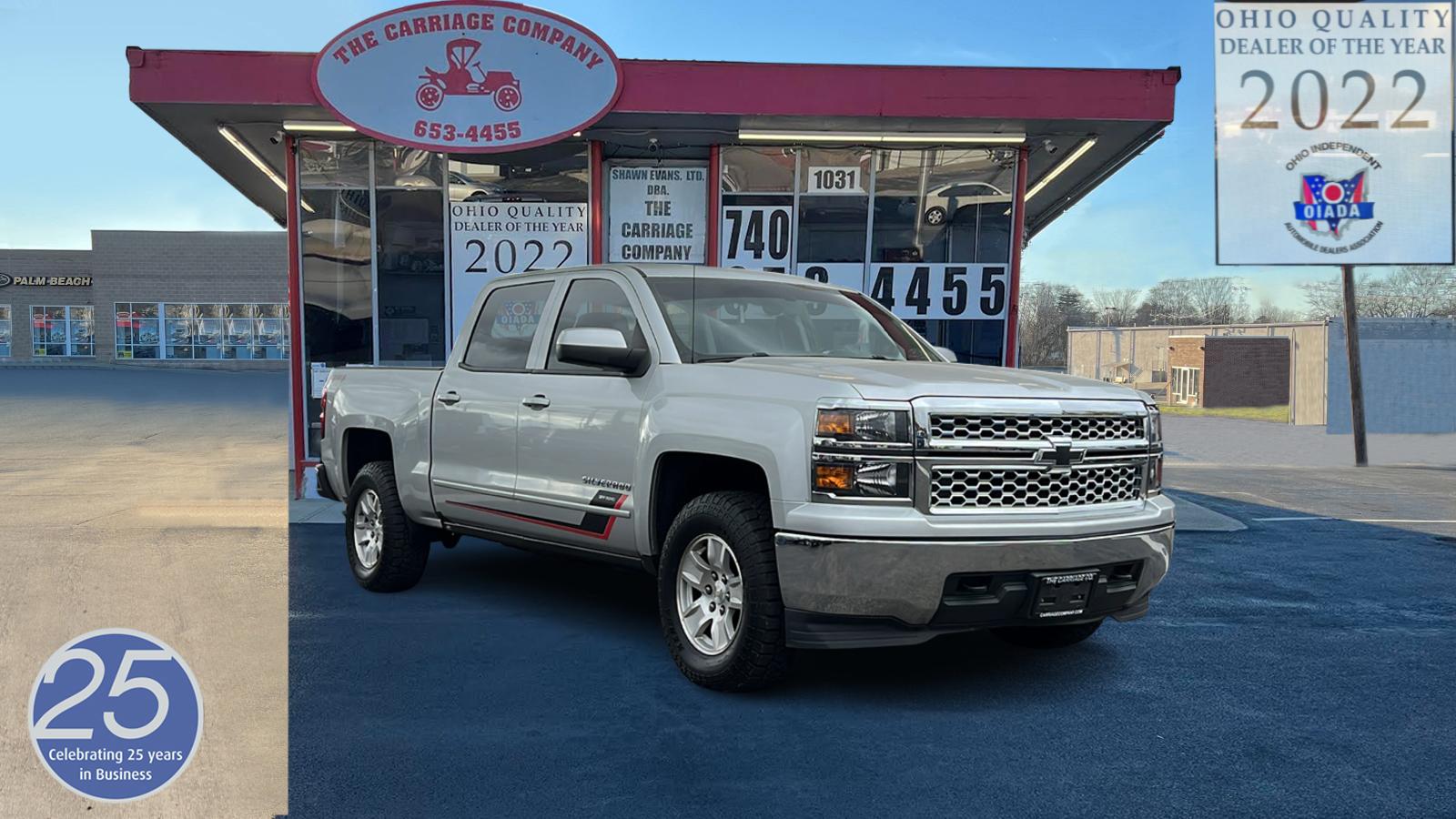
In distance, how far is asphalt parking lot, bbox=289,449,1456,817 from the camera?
12.8 feet

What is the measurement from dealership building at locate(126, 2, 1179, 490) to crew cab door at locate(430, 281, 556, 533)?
4928 mm

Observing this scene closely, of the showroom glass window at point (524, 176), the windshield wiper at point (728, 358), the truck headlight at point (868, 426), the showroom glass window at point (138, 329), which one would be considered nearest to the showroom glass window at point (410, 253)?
the showroom glass window at point (524, 176)

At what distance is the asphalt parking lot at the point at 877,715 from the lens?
12.8 ft

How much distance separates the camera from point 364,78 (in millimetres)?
11219

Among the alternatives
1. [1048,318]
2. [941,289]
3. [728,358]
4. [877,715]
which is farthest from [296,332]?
[1048,318]

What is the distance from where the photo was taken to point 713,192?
12.7 m

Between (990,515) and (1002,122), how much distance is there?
25.8 ft

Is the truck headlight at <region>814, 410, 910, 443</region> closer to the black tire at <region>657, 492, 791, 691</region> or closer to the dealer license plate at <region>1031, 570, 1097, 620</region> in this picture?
the black tire at <region>657, 492, 791, 691</region>

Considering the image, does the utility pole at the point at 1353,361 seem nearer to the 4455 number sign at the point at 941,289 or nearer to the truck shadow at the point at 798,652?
the 4455 number sign at the point at 941,289

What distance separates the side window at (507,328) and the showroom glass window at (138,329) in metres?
54.6

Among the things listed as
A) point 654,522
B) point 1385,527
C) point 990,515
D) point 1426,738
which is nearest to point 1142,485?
point 990,515

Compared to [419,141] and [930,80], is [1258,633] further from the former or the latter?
[419,141]

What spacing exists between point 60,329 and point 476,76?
186ft

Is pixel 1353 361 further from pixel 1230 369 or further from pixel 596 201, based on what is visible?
pixel 1230 369
